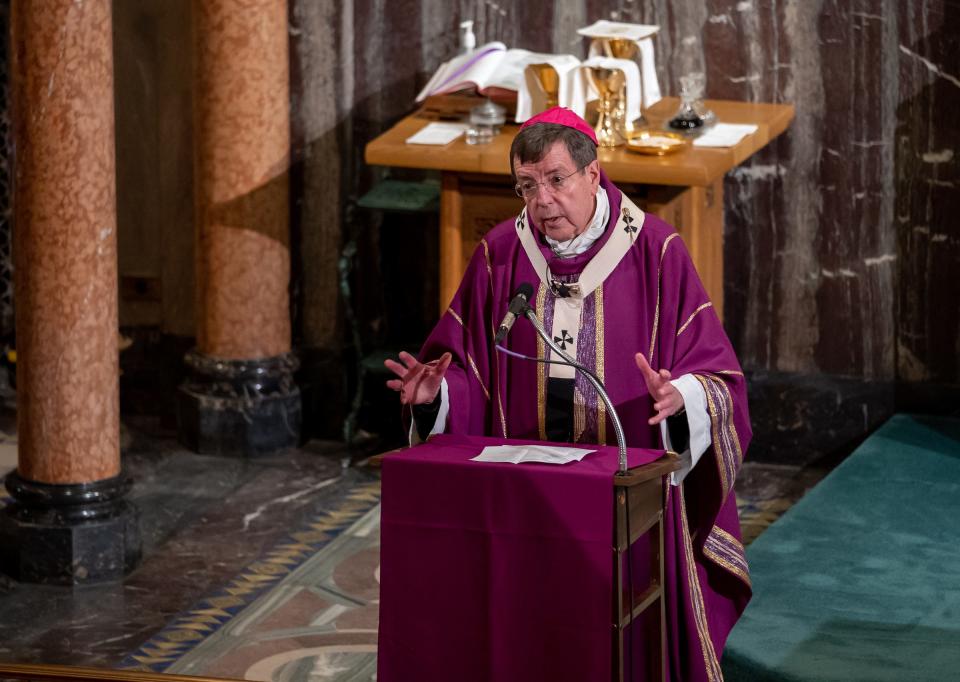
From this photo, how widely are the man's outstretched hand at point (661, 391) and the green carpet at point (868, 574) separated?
1216 mm

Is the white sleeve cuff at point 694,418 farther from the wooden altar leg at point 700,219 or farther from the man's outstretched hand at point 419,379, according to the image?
the wooden altar leg at point 700,219

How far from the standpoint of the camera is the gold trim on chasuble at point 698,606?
4930 millimetres

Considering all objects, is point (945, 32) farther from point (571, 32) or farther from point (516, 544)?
point (516, 544)

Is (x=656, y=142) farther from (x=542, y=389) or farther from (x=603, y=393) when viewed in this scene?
(x=603, y=393)

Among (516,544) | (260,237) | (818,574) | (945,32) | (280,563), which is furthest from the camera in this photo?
(260,237)

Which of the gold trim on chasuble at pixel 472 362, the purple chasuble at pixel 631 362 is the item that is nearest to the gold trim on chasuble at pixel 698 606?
the purple chasuble at pixel 631 362

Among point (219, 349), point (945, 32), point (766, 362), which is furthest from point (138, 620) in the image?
point (945, 32)

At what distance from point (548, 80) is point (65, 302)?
208 centimetres

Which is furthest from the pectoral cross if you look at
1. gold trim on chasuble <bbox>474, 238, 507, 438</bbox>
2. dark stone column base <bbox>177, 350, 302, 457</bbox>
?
dark stone column base <bbox>177, 350, 302, 457</bbox>

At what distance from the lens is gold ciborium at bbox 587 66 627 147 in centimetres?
732

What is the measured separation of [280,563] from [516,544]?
9.14 feet

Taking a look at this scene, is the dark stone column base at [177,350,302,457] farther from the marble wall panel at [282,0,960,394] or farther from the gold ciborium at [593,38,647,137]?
the gold ciborium at [593,38,647,137]

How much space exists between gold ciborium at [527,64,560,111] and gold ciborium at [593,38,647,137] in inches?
10.0

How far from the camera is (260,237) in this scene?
324 inches
